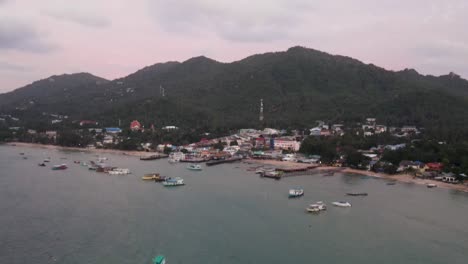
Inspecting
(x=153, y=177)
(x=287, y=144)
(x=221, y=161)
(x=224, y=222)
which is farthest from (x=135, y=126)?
(x=224, y=222)

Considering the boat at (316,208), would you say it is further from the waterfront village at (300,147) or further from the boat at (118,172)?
the boat at (118,172)

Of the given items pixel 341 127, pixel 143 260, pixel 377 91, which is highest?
pixel 377 91

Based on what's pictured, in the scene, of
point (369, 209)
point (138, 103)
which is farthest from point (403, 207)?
point (138, 103)

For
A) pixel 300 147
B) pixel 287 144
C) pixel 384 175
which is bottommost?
pixel 384 175

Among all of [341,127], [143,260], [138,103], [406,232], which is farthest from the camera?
[138,103]

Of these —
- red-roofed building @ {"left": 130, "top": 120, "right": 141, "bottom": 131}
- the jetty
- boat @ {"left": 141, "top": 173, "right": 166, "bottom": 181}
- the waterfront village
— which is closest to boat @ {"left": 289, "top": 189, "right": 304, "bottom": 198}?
the waterfront village

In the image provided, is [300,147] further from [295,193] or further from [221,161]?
[295,193]

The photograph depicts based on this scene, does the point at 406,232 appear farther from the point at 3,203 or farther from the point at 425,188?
the point at 3,203
